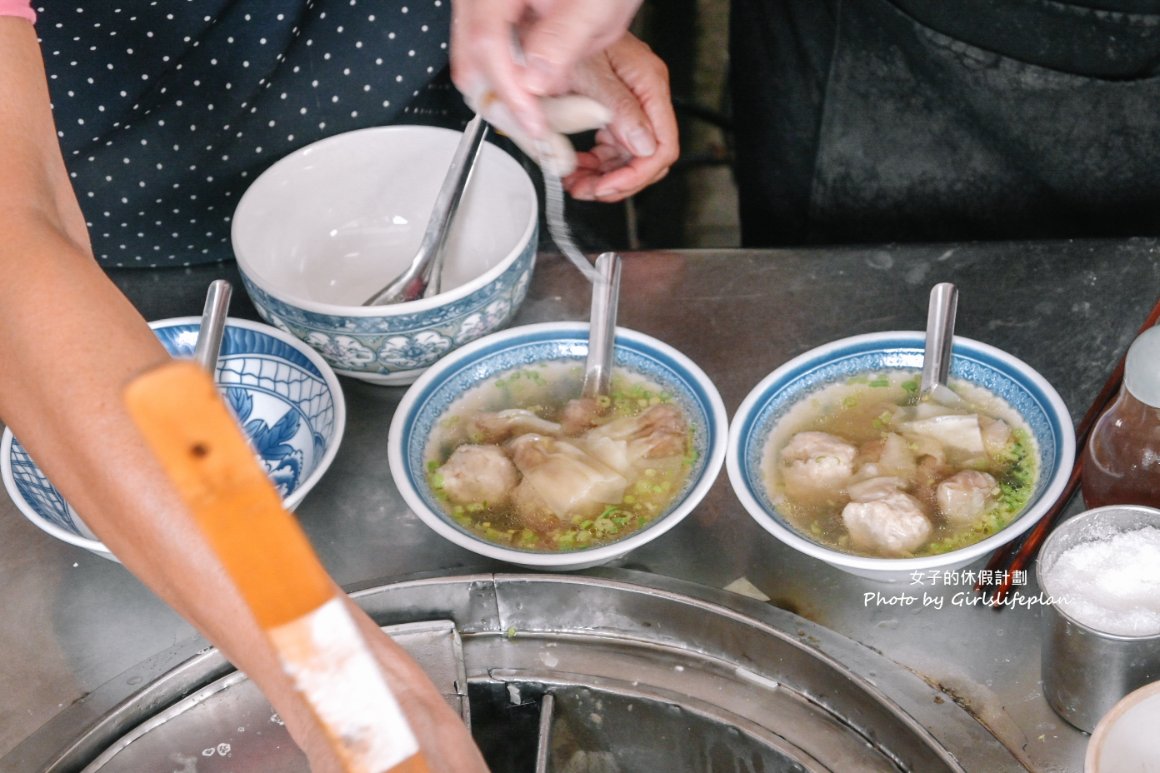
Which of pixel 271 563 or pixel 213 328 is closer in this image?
pixel 271 563

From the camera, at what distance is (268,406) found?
1.66m

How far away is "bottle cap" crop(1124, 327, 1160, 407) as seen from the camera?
46.9 inches

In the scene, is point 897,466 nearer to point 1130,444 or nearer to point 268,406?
point 1130,444

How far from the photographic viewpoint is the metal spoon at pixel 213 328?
162 cm

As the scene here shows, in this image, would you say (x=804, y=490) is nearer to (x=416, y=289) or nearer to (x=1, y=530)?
(x=416, y=289)

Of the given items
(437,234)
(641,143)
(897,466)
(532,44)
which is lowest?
(897,466)

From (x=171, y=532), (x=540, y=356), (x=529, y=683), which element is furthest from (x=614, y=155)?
(x=171, y=532)

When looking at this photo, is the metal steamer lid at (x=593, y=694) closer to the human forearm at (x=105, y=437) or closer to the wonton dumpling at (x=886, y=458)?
the wonton dumpling at (x=886, y=458)

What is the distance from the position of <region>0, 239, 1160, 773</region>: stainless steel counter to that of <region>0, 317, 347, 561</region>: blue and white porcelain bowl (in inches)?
3.7

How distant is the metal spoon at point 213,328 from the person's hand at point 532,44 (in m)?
0.55

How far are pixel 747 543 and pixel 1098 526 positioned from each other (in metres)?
0.45

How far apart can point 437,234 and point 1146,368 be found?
3.49 feet

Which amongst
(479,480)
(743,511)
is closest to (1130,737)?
(743,511)

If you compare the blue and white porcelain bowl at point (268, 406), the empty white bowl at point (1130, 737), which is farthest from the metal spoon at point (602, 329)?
the empty white bowl at point (1130, 737)
